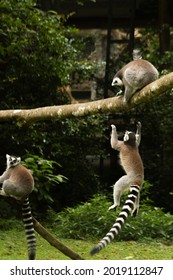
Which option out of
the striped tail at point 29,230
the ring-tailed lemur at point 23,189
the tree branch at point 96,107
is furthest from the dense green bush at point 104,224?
the striped tail at point 29,230

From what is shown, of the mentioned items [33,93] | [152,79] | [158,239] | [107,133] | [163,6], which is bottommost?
[158,239]

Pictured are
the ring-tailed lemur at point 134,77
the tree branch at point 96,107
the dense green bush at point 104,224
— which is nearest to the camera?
the tree branch at point 96,107

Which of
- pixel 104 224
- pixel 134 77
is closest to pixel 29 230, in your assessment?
pixel 134 77

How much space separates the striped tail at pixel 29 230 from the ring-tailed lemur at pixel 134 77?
39.8 inches

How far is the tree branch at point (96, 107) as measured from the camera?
3434mm

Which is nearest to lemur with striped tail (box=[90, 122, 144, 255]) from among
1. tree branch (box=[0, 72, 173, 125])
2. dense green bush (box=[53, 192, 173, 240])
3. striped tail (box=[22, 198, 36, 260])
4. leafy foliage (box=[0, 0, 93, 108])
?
tree branch (box=[0, 72, 173, 125])

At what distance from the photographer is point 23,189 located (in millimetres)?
3912

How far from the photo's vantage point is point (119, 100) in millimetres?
3799

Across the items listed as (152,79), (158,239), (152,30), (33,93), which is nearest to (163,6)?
(152,30)

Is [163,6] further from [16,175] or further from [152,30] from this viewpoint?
[16,175]

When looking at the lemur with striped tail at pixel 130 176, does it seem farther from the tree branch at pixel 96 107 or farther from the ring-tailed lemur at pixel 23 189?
the ring-tailed lemur at pixel 23 189

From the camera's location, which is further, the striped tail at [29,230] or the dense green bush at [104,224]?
the dense green bush at [104,224]

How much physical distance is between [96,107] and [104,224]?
491cm

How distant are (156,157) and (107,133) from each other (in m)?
1.20
